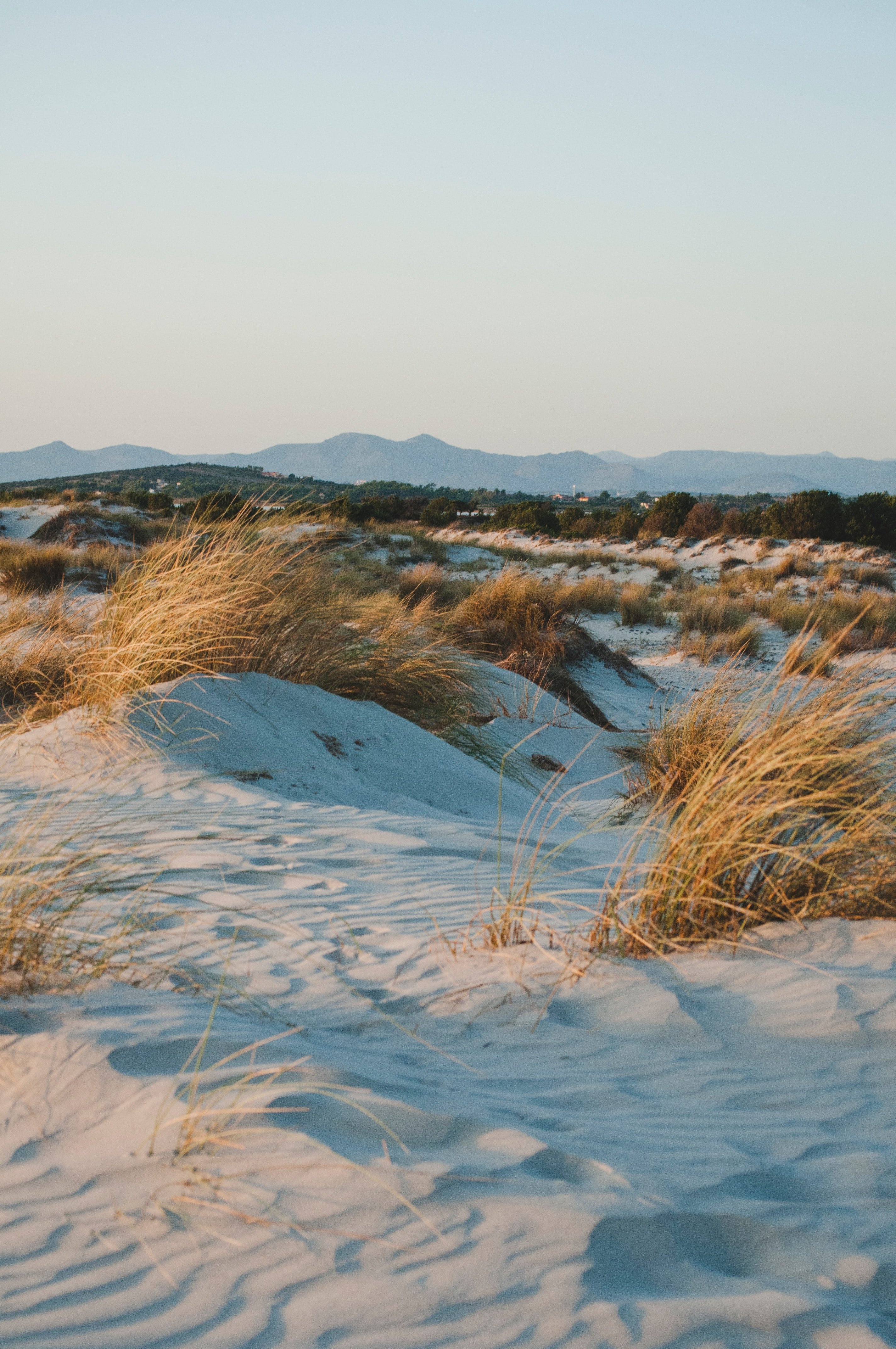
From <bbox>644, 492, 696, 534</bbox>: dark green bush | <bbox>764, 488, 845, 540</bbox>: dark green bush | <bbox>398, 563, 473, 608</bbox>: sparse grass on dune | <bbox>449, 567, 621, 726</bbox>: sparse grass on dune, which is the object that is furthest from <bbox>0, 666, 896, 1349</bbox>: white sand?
<bbox>644, 492, 696, 534</bbox>: dark green bush

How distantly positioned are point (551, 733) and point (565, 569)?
1347cm

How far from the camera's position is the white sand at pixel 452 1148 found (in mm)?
1372

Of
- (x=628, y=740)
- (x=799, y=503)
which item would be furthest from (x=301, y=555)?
(x=799, y=503)

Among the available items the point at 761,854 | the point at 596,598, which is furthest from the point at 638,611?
the point at 761,854

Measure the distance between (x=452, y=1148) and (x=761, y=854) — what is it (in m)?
1.36

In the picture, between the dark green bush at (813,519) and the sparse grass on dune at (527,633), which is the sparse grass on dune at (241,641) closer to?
the sparse grass on dune at (527,633)

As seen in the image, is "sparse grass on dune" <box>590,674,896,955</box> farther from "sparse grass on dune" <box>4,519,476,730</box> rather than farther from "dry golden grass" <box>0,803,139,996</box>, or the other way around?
"sparse grass on dune" <box>4,519,476,730</box>

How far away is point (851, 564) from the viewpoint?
19641mm

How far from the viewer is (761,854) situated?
2.69m

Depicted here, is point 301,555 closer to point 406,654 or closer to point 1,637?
point 406,654

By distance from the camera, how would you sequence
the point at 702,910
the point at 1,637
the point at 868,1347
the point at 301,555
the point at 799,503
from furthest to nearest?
the point at 799,503 < the point at 301,555 < the point at 1,637 < the point at 702,910 < the point at 868,1347

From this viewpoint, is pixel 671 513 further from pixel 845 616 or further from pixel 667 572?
pixel 845 616

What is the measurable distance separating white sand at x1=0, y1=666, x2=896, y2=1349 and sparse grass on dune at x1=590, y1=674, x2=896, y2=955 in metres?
0.12

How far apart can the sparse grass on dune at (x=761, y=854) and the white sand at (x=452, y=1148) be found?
0.12 metres
